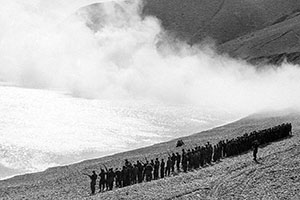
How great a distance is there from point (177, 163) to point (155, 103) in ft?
214

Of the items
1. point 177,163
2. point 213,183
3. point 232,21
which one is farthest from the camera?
point 232,21

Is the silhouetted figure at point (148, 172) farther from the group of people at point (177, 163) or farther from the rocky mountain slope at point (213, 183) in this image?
the rocky mountain slope at point (213, 183)

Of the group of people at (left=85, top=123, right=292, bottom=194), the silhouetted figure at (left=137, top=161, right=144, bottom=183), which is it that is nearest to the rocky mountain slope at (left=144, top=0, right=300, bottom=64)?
the group of people at (left=85, top=123, right=292, bottom=194)

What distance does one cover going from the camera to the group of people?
30.7 meters

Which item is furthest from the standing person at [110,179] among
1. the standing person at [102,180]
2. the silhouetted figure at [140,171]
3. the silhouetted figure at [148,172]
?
the silhouetted figure at [148,172]

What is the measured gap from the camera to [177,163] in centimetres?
Answer: 3362

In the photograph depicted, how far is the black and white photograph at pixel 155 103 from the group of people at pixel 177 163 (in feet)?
0.27

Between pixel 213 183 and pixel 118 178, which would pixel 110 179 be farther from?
pixel 213 183

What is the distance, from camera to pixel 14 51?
188 metres

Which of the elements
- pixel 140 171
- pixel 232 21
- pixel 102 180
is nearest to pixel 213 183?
pixel 140 171

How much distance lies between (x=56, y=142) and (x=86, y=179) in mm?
25022

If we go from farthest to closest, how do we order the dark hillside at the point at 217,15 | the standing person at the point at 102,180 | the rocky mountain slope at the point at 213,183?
the dark hillside at the point at 217,15
the standing person at the point at 102,180
the rocky mountain slope at the point at 213,183

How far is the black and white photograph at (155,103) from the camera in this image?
100 feet

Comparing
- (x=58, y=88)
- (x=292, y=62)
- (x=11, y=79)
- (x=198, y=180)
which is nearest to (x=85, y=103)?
(x=58, y=88)
